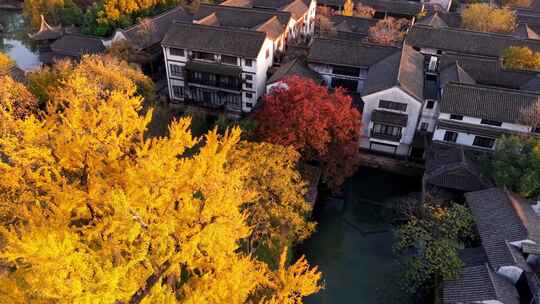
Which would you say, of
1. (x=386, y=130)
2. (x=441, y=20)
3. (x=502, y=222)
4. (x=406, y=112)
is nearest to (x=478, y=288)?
(x=502, y=222)

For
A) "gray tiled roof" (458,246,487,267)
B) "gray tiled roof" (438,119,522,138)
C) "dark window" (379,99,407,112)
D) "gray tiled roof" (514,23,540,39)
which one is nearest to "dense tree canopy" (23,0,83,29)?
"dark window" (379,99,407,112)

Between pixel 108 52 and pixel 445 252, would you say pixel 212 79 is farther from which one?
pixel 445 252

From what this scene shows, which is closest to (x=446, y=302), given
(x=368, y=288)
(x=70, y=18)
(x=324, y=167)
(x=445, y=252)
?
(x=445, y=252)

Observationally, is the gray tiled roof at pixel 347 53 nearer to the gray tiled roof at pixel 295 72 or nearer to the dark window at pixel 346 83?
the gray tiled roof at pixel 295 72

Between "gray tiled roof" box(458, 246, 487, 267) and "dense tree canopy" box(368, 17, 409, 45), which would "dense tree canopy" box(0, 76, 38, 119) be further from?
"dense tree canopy" box(368, 17, 409, 45)

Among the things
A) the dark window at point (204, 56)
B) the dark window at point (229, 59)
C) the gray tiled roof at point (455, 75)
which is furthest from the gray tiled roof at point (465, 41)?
the dark window at point (204, 56)

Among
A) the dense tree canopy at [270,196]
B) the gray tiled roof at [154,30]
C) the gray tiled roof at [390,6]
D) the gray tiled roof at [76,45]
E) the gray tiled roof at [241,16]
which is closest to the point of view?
the dense tree canopy at [270,196]
